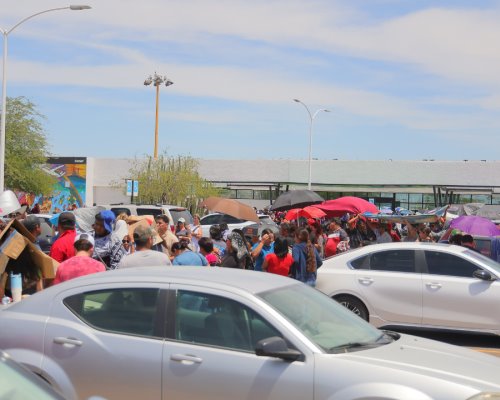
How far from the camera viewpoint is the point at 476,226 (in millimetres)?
17547

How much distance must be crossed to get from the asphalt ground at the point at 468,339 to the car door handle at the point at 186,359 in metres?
6.69

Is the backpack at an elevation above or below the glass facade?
above

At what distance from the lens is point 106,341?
580cm

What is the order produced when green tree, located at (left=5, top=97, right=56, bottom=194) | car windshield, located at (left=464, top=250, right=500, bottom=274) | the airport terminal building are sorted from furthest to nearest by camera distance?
the airport terminal building, green tree, located at (left=5, top=97, right=56, bottom=194), car windshield, located at (left=464, top=250, right=500, bottom=274)

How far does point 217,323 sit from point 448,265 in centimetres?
679

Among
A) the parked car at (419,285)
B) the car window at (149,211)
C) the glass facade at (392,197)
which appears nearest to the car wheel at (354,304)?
the parked car at (419,285)

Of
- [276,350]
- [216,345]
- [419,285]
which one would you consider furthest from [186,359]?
[419,285]

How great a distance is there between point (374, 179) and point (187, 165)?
571 inches

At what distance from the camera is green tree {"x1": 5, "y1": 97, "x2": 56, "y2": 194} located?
41.2 metres

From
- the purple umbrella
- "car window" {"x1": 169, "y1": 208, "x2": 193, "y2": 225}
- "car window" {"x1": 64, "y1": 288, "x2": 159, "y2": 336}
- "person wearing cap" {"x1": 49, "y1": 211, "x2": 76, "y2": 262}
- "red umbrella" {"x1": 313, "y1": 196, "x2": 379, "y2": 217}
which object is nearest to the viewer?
"car window" {"x1": 64, "y1": 288, "x2": 159, "y2": 336}

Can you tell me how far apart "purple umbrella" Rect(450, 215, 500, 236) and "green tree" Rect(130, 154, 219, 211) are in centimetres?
3106

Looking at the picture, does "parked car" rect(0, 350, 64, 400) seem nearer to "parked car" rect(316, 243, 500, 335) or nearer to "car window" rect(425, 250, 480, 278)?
"parked car" rect(316, 243, 500, 335)

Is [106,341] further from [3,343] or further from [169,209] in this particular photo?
[169,209]

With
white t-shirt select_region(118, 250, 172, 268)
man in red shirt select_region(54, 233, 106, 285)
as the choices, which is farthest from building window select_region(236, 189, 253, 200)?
man in red shirt select_region(54, 233, 106, 285)
